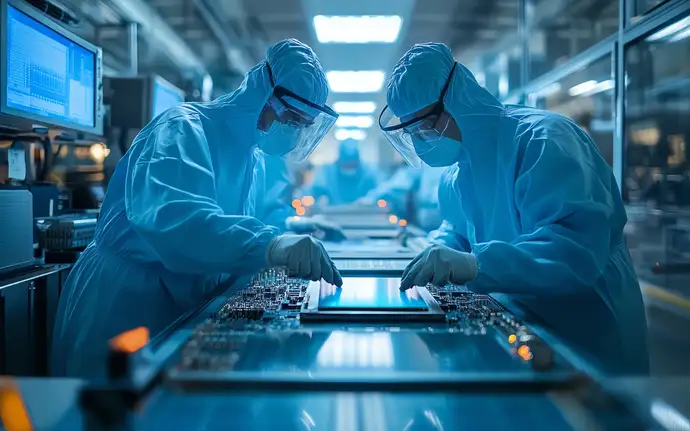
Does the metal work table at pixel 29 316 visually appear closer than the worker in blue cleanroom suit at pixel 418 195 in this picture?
Yes

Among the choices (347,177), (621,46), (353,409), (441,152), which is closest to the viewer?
(353,409)

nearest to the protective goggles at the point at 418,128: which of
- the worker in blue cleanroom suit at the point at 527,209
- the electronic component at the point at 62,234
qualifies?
the worker in blue cleanroom suit at the point at 527,209

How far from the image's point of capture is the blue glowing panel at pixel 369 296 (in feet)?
3.55

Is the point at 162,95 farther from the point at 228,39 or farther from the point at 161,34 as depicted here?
the point at 228,39

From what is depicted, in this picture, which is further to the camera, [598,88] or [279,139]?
[598,88]

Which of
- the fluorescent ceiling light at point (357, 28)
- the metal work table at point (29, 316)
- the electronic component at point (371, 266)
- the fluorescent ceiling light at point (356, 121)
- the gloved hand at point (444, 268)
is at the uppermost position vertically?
the fluorescent ceiling light at point (356, 121)

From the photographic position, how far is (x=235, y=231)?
114 centimetres

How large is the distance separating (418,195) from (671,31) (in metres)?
3.37

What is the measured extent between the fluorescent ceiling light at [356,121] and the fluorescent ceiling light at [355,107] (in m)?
0.35

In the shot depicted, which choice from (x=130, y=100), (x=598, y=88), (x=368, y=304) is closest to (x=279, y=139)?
(x=368, y=304)

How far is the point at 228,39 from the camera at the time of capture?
4465mm

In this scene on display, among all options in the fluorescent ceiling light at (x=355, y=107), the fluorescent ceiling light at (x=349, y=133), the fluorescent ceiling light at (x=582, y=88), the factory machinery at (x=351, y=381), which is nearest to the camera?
the factory machinery at (x=351, y=381)

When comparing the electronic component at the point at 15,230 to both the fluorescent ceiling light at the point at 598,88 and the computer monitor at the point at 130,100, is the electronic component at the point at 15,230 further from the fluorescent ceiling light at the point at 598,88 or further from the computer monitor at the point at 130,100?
the fluorescent ceiling light at the point at 598,88

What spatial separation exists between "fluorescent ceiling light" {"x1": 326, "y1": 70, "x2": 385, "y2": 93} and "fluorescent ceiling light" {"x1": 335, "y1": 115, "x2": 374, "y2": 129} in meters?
1.57
